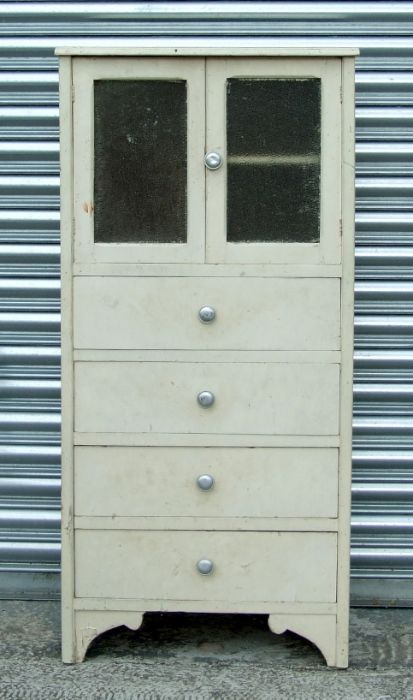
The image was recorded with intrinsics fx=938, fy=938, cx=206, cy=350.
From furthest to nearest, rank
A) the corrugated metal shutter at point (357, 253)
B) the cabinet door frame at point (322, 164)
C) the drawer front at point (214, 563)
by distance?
the corrugated metal shutter at point (357, 253) → the drawer front at point (214, 563) → the cabinet door frame at point (322, 164)

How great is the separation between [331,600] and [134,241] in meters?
1.43

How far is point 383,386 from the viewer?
4.09 meters

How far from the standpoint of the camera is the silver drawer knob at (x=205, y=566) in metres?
3.27

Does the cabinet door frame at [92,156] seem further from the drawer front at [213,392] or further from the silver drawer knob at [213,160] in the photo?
the drawer front at [213,392]

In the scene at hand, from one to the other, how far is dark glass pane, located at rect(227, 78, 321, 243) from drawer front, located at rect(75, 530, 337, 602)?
1.06 metres

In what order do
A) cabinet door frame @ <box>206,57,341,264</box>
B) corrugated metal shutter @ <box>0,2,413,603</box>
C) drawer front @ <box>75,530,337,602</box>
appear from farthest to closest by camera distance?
corrugated metal shutter @ <box>0,2,413,603</box>
drawer front @ <box>75,530,337,602</box>
cabinet door frame @ <box>206,57,341,264</box>

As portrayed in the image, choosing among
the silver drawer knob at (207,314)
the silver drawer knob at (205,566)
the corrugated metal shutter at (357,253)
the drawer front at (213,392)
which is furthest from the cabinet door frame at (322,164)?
the silver drawer knob at (205,566)

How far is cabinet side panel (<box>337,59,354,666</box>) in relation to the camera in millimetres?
3172

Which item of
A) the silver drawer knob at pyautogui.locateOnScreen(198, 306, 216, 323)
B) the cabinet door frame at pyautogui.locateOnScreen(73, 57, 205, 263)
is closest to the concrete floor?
the silver drawer knob at pyautogui.locateOnScreen(198, 306, 216, 323)

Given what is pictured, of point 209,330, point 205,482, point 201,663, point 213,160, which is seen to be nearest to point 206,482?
point 205,482

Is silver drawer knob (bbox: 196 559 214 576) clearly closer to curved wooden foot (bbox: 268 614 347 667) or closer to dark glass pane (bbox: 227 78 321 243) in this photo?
curved wooden foot (bbox: 268 614 347 667)

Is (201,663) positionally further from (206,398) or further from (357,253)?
(357,253)

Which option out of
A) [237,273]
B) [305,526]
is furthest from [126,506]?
[237,273]

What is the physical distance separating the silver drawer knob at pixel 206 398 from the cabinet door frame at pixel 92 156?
46cm
